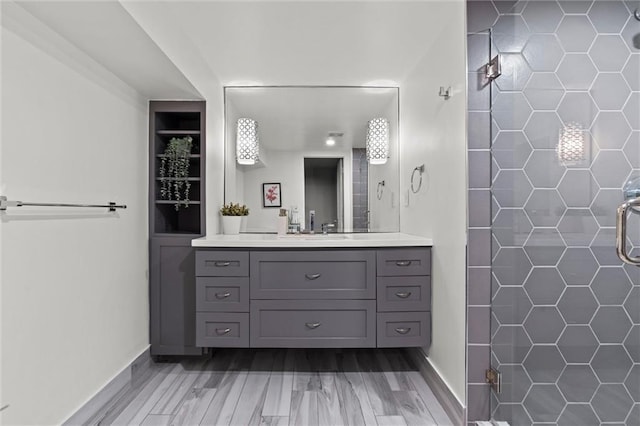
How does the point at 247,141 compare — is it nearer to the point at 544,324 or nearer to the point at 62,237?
the point at 62,237

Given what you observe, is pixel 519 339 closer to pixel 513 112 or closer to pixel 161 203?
pixel 513 112

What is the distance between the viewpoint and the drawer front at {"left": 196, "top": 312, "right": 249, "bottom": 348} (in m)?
2.28

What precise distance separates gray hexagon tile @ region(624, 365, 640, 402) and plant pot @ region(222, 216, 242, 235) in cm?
243

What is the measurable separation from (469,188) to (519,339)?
71 centimetres

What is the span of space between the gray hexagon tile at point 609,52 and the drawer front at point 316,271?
1.44 meters

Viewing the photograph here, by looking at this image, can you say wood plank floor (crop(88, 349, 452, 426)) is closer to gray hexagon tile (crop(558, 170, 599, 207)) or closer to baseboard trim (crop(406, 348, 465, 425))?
baseboard trim (crop(406, 348, 465, 425))

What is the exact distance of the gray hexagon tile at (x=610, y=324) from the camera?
51.1 inches

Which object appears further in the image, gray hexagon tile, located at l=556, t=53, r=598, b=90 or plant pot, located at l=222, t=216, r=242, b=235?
plant pot, located at l=222, t=216, r=242, b=235

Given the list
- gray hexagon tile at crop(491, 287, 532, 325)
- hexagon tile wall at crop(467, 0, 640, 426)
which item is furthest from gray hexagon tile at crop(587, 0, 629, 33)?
gray hexagon tile at crop(491, 287, 532, 325)

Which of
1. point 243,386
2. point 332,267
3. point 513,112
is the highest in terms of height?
point 513,112

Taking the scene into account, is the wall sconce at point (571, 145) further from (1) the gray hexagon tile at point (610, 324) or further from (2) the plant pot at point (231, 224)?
(2) the plant pot at point (231, 224)

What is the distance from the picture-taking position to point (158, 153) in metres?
2.68

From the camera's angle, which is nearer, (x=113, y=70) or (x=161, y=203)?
(x=113, y=70)

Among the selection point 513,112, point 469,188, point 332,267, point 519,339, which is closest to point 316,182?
point 332,267
